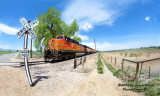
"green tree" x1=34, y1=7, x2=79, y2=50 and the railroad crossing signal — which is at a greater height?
"green tree" x1=34, y1=7, x2=79, y2=50

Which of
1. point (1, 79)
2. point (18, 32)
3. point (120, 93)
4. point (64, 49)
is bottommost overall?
point (120, 93)

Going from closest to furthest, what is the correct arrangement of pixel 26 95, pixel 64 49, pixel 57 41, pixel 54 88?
pixel 26 95 → pixel 54 88 → pixel 57 41 → pixel 64 49

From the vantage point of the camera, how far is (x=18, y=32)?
17.3 ft

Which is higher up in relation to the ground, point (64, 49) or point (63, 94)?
point (64, 49)

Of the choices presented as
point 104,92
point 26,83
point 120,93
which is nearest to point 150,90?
point 120,93

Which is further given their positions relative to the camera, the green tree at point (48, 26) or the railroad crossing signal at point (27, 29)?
the green tree at point (48, 26)

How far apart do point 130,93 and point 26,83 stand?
547 centimetres

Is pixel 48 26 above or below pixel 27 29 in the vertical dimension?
above

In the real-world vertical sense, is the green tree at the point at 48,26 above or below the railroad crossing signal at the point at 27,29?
above

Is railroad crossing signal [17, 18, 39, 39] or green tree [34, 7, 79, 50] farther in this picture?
green tree [34, 7, 79, 50]

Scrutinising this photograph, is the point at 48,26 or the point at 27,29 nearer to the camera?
the point at 27,29

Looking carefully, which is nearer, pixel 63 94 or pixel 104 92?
pixel 63 94

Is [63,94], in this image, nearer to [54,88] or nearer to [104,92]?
[54,88]

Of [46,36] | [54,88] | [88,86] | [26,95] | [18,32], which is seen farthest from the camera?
[46,36]
